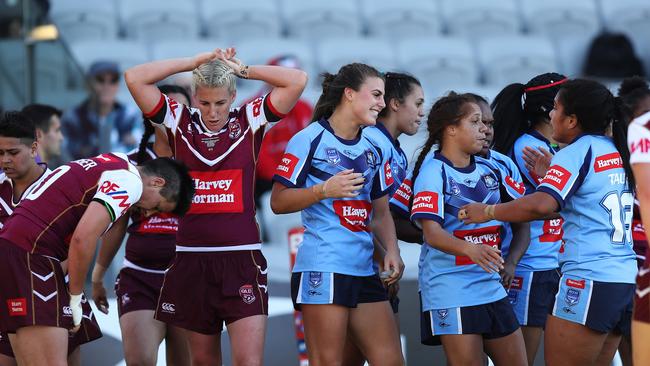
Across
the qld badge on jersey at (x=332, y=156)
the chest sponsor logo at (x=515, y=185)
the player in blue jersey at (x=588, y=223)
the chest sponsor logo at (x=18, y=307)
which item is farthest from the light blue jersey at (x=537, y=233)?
the chest sponsor logo at (x=18, y=307)

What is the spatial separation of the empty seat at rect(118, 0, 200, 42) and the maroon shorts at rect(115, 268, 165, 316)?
6.37 meters

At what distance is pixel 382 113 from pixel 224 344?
1979 mm

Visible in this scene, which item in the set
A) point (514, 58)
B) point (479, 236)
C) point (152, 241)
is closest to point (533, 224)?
point (479, 236)

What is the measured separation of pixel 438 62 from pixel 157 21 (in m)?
3.13

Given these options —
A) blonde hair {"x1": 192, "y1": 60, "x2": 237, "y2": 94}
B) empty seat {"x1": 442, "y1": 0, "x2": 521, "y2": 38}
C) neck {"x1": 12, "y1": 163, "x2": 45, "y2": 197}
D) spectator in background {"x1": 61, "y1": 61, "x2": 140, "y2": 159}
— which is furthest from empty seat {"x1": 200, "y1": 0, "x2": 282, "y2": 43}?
blonde hair {"x1": 192, "y1": 60, "x2": 237, "y2": 94}

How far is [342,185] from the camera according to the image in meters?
4.78

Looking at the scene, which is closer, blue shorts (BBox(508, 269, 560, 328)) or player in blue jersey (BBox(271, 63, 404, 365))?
player in blue jersey (BBox(271, 63, 404, 365))

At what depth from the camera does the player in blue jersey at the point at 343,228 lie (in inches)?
196

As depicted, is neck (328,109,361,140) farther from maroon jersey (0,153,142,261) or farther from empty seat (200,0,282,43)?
empty seat (200,0,282,43)

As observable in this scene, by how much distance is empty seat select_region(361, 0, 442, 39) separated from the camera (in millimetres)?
12422

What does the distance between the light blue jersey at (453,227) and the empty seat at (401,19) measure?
7384 mm

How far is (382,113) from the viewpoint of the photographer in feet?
18.5

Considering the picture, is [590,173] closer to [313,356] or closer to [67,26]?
[313,356]

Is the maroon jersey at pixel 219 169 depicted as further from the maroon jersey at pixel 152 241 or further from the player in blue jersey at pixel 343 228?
the maroon jersey at pixel 152 241
